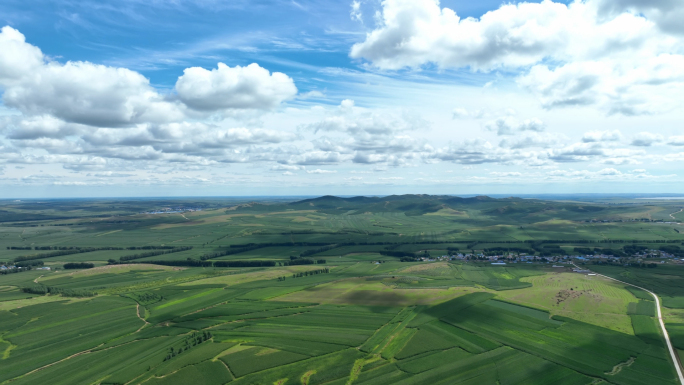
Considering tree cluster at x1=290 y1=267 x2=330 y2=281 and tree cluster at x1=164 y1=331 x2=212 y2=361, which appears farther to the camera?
tree cluster at x1=290 y1=267 x2=330 y2=281

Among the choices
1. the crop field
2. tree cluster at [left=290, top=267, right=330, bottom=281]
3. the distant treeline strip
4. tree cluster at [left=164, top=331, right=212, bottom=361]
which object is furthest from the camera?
tree cluster at [left=290, top=267, right=330, bottom=281]

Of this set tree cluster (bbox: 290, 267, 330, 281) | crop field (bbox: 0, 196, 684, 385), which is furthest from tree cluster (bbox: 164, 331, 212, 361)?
tree cluster (bbox: 290, 267, 330, 281)

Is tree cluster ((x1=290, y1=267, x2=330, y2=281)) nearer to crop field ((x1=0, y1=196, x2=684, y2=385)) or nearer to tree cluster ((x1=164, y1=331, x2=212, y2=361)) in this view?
crop field ((x1=0, y1=196, x2=684, y2=385))

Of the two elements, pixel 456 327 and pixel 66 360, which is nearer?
pixel 66 360

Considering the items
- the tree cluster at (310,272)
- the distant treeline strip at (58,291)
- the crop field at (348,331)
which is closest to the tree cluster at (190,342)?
the crop field at (348,331)

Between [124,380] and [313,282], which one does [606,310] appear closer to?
[313,282]

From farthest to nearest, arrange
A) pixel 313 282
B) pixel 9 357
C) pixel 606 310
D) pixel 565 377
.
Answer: pixel 313 282 < pixel 606 310 < pixel 9 357 < pixel 565 377

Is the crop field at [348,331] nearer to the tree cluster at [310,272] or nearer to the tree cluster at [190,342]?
the tree cluster at [190,342]

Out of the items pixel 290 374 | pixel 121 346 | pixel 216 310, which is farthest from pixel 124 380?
pixel 216 310

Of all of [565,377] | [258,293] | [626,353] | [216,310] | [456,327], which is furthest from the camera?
[258,293]

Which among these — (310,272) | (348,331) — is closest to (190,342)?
(348,331)

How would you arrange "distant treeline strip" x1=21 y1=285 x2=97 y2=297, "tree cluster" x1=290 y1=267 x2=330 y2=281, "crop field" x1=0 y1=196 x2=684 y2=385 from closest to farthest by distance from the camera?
1. "crop field" x1=0 y1=196 x2=684 y2=385
2. "distant treeline strip" x1=21 y1=285 x2=97 y2=297
3. "tree cluster" x1=290 y1=267 x2=330 y2=281
